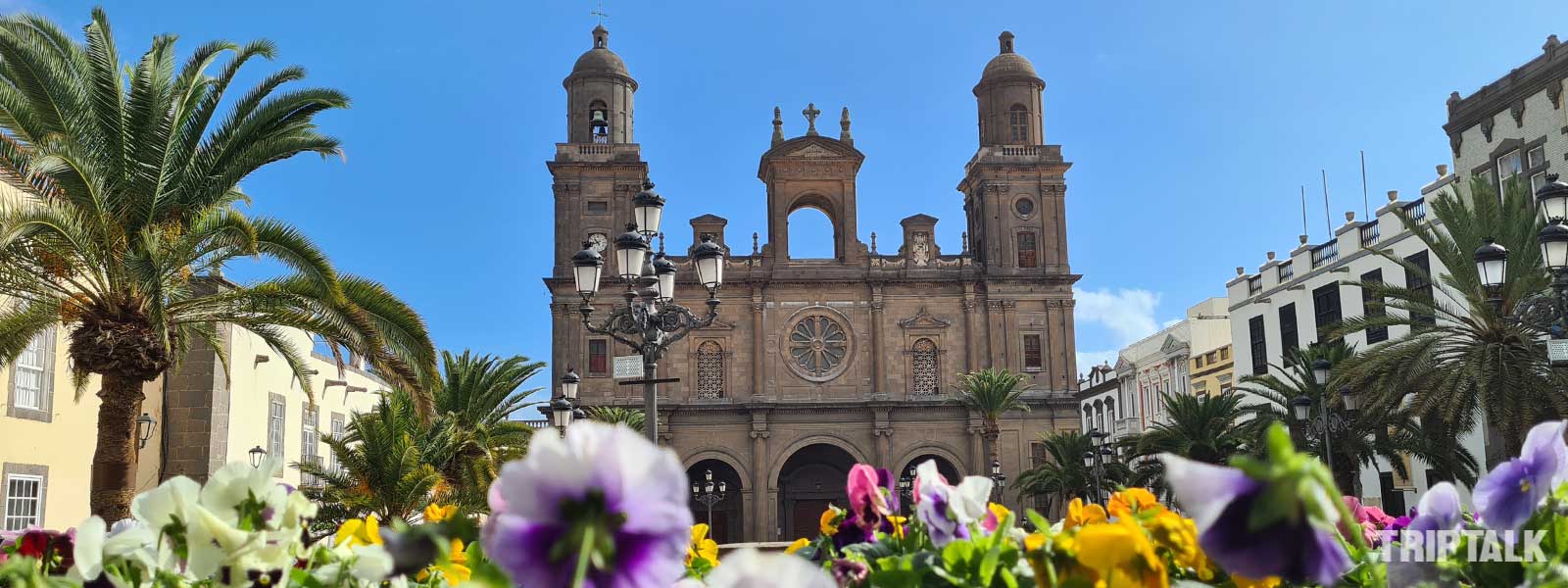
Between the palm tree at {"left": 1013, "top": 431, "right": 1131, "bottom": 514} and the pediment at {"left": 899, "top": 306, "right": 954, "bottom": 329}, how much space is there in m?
6.48

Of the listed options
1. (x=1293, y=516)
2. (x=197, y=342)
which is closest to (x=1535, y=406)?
(x=1293, y=516)

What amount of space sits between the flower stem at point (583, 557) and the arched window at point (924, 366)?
48.3 m

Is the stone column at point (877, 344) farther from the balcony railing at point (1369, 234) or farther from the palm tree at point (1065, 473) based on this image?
the balcony railing at point (1369, 234)

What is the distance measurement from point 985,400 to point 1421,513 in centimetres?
4332

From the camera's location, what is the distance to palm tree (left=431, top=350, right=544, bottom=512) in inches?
1103

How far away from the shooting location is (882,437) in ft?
157

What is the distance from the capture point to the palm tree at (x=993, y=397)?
148 ft

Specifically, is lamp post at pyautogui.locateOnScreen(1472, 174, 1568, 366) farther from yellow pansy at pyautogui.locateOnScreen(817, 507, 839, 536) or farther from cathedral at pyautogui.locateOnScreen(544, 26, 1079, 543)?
cathedral at pyautogui.locateOnScreen(544, 26, 1079, 543)

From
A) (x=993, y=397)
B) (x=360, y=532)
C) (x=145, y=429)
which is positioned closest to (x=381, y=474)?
(x=145, y=429)

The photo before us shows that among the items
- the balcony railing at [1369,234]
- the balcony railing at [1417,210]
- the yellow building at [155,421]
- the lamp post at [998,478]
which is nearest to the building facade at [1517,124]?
the balcony railing at [1417,210]

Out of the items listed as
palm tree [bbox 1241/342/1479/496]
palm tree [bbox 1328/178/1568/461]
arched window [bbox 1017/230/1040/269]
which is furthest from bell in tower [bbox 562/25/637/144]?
palm tree [bbox 1328/178/1568/461]

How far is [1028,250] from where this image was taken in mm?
50188

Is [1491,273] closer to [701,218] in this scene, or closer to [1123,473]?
[1123,473]

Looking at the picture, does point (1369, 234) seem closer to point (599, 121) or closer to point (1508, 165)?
point (1508, 165)
